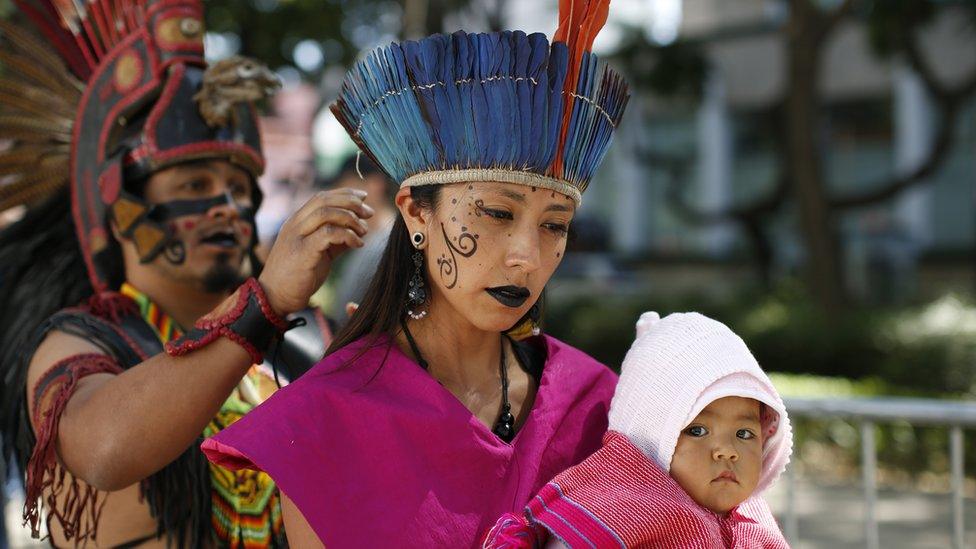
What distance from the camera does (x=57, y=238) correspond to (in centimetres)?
308

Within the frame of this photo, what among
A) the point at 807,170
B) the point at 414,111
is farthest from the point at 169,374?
the point at 807,170

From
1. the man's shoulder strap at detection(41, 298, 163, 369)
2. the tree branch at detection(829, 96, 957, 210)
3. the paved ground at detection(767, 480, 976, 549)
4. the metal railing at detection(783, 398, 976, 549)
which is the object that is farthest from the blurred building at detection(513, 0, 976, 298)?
the man's shoulder strap at detection(41, 298, 163, 369)

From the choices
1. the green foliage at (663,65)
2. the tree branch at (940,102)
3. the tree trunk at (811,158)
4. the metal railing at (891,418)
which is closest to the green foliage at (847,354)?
the tree trunk at (811,158)

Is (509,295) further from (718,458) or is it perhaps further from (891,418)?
(891,418)

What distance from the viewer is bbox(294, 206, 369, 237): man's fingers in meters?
2.03

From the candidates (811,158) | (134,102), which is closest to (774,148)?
(811,158)

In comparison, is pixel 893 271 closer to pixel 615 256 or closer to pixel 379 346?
pixel 615 256

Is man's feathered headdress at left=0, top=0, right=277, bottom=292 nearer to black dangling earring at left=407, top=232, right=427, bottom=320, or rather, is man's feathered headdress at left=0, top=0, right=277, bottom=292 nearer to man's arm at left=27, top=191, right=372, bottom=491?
man's arm at left=27, top=191, right=372, bottom=491

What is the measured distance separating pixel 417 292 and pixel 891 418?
229 centimetres

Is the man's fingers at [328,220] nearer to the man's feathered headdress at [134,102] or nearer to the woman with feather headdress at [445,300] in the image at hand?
the woman with feather headdress at [445,300]

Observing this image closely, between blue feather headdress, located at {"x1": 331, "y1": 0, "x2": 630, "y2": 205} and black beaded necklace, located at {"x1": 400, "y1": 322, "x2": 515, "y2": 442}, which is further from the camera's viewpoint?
black beaded necklace, located at {"x1": 400, "y1": 322, "x2": 515, "y2": 442}

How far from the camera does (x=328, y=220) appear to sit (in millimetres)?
2027

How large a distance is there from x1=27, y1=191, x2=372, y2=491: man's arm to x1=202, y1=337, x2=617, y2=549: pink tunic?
0.21m

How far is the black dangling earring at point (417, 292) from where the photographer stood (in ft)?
6.64
